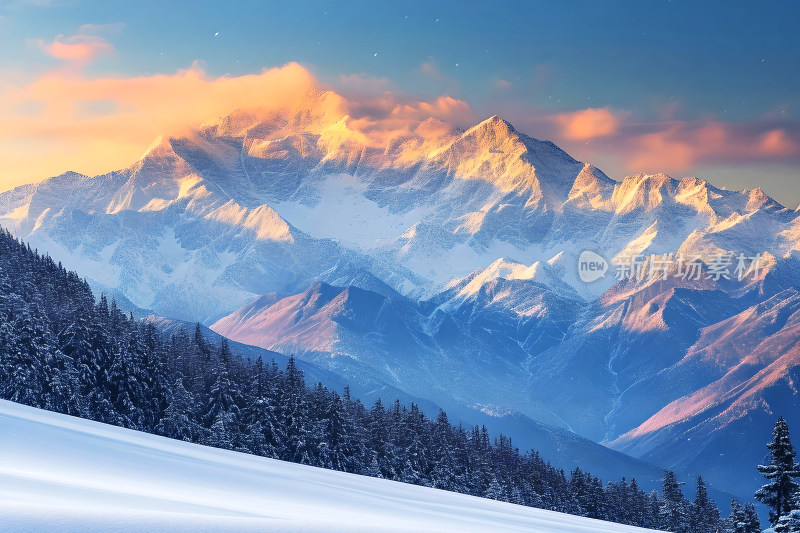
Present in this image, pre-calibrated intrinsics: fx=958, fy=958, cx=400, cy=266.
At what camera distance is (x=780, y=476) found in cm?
6988

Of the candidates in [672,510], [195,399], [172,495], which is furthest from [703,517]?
[172,495]

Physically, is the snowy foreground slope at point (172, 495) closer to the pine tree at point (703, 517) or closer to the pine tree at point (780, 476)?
the pine tree at point (780, 476)

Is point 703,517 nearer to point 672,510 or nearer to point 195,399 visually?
point 672,510

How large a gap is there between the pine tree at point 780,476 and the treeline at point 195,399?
2098 cm

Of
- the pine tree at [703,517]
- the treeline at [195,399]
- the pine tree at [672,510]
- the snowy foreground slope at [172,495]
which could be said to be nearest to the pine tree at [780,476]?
the treeline at [195,399]

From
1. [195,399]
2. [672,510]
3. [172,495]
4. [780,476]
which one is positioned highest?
[672,510]

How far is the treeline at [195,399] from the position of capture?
9375cm

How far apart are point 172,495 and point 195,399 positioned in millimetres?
99662

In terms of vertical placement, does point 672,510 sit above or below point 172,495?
above

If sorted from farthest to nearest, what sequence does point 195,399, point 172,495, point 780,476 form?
point 195,399 < point 780,476 < point 172,495

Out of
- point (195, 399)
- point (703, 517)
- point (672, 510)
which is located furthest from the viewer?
point (703, 517)

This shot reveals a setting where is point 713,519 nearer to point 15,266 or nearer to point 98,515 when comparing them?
point 15,266

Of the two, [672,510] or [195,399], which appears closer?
[195,399]

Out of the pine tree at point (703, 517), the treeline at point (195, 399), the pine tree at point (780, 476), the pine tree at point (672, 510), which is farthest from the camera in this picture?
the pine tree at point (672, 510)
